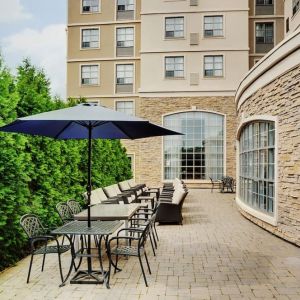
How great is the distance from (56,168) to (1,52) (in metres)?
3.58

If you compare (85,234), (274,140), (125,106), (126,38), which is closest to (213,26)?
(126,38)

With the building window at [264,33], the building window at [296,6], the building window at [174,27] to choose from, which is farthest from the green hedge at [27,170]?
the building window at [264,33]

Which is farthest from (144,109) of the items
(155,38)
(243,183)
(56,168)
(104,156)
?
(56,168)

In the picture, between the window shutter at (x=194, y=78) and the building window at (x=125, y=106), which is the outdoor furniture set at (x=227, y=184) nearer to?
the window shutter at (x=194, y=78)

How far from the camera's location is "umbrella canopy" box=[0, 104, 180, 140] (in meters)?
5.65

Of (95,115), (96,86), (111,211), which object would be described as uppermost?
(96,86)

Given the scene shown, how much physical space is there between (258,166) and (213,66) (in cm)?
1536

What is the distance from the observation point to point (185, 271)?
22.6ft

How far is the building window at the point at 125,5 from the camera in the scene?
29.1 m

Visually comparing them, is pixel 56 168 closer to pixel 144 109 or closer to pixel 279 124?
pixel 279 124

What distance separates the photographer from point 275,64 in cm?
965

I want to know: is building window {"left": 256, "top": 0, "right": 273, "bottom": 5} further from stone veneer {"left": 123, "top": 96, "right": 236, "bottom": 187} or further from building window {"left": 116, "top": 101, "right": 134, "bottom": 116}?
building window {"left": 116, "top": 101, "right": 134, "bottom": 116}

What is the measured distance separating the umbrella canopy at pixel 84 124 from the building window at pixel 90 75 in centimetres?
2146

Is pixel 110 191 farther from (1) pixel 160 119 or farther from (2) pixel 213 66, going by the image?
(2) pixel 213 66
